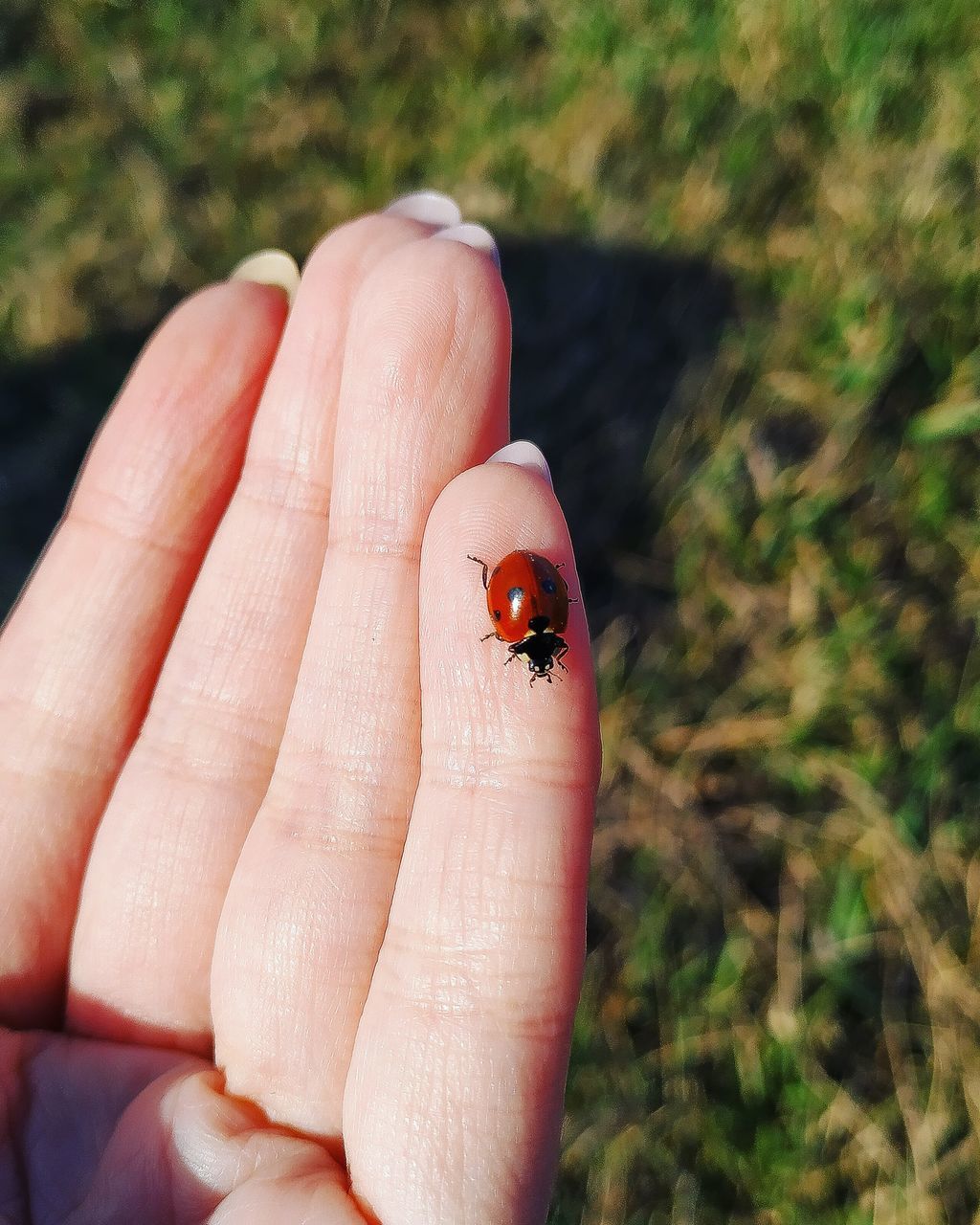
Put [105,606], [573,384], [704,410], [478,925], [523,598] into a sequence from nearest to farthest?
[478,925], [523,598], [105,606], [704,410], [573,384]

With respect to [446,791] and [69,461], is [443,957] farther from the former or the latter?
[69,461]

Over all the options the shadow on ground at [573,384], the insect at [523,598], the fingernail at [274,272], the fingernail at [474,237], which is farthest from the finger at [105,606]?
the shadow on ground at [573,384]

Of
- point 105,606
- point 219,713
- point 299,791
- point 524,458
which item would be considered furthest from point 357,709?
point 105,606

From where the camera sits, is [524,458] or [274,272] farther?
[274,272]

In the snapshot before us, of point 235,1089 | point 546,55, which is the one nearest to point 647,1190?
point 235,1089

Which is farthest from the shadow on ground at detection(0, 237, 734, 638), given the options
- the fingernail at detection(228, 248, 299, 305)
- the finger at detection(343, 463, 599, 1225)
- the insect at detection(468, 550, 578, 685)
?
the finger at detection(343, 463, 599, 1225)

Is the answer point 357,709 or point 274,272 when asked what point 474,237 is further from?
point 357,709

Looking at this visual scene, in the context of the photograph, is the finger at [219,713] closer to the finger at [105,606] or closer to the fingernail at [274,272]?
the finger at [105,606]

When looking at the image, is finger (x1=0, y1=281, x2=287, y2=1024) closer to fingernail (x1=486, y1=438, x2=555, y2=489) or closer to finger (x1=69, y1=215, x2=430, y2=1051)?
finger (x1=69, y1=215, x2=430, y2=1051)
